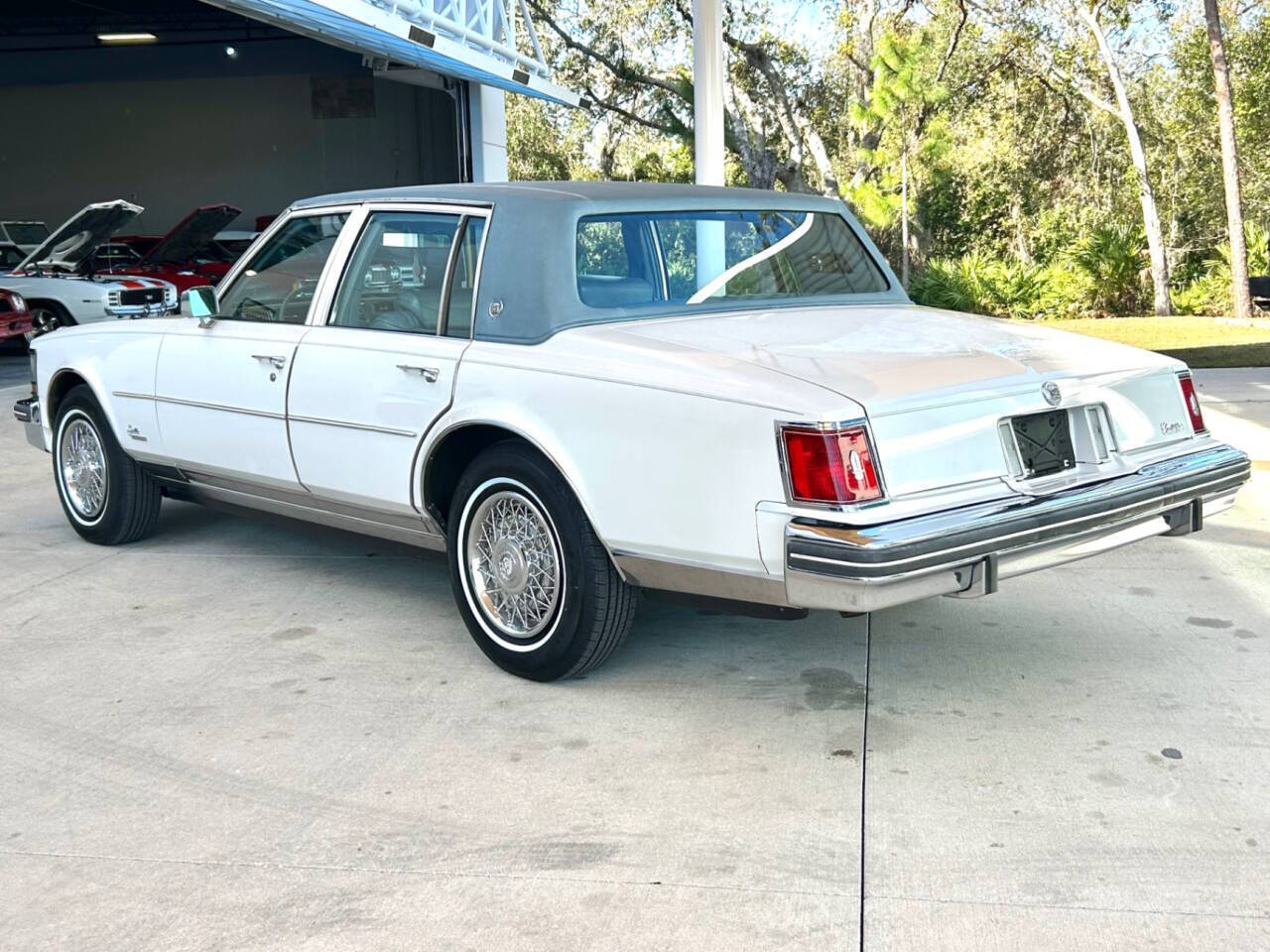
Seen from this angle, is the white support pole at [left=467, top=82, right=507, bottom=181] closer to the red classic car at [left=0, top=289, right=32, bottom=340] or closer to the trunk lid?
the red classic car at [left=0, top=289, right=32, bottom=340]

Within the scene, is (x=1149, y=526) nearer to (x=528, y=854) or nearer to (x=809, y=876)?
(x=809, y=876)

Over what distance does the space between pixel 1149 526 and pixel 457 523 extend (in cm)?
227

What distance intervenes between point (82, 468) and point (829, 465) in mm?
4367

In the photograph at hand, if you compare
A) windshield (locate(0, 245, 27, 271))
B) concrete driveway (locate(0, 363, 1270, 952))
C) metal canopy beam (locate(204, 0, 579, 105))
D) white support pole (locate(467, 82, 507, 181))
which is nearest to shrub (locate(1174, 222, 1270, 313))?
metal canopy beam (locate(204, 0, 579, 105))

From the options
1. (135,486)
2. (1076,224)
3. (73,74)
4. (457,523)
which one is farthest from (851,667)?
(73,74)

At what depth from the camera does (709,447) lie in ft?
12.6

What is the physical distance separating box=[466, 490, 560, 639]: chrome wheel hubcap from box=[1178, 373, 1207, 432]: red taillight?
2.18m

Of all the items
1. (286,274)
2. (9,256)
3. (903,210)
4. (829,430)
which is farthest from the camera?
(903,210)

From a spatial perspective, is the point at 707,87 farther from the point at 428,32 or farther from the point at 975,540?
the point at 975,540

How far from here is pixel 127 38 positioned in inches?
1037

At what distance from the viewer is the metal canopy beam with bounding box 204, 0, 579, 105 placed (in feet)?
40.2

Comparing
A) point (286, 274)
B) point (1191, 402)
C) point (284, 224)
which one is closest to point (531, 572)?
point (286, 274)

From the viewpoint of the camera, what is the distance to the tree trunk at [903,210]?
25.4m

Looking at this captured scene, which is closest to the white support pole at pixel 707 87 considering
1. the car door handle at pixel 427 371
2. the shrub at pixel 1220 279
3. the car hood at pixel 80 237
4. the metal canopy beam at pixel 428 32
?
the metal canopy beam at pixel 428 32
